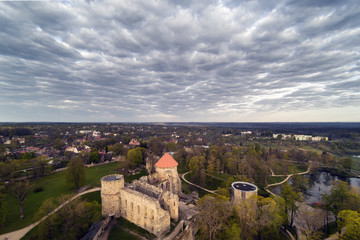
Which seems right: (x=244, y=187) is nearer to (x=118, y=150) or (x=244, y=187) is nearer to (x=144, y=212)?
(x=144, y=212)

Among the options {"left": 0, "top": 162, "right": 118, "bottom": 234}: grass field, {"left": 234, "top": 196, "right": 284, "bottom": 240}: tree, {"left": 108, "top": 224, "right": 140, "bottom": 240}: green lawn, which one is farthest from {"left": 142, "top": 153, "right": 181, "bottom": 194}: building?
{"left": 234, "top": 196, "right": 284, "bottom": 240}: tree

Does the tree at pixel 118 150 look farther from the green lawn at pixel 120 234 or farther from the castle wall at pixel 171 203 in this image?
the castle wall at pixel 171 203

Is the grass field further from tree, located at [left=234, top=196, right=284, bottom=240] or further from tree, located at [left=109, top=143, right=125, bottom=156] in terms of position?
tree, located at [left=234, top=196, right=284, bottom=240]

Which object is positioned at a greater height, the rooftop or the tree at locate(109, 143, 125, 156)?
the tree at locate(109, 143, 125, 156)

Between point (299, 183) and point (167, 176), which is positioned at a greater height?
point (167, 176)

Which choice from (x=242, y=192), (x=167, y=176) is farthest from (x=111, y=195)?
(x=242, y=192)

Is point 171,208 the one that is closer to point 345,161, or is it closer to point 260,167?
point 260,167

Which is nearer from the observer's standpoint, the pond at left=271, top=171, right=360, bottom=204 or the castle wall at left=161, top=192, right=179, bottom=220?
the castle wall at left=161, top=192, right=179, bottom=220
